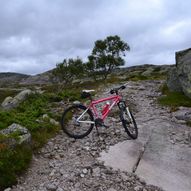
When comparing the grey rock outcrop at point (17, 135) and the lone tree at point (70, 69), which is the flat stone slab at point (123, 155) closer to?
the grey rock outcrop at point (17, 135)

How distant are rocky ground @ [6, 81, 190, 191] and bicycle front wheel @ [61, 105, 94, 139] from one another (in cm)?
30

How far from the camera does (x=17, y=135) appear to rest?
10812 millimetres

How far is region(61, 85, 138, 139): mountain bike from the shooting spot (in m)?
12.7

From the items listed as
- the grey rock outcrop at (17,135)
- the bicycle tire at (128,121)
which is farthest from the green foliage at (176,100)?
the grey rock outcrop at (17,135)

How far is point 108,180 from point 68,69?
67.0 metres

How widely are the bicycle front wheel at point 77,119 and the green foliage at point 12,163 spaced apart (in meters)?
2.77

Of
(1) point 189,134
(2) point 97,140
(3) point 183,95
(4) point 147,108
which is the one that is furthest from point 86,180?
(3) point 183,95

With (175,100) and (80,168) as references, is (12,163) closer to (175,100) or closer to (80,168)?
(80,168)

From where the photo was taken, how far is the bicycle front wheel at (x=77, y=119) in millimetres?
12758

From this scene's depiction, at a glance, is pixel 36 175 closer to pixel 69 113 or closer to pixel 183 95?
pixel 69 113

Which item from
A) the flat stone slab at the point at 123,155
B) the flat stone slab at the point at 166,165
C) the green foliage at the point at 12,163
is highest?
the green foliage at the point at 12,163

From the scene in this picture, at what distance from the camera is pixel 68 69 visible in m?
75.1

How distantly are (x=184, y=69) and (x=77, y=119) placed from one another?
1142cm

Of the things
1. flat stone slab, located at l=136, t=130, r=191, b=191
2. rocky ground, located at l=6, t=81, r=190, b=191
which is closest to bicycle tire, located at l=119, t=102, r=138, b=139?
rocky ground, located at l=6, t=81, r=190, b=191
